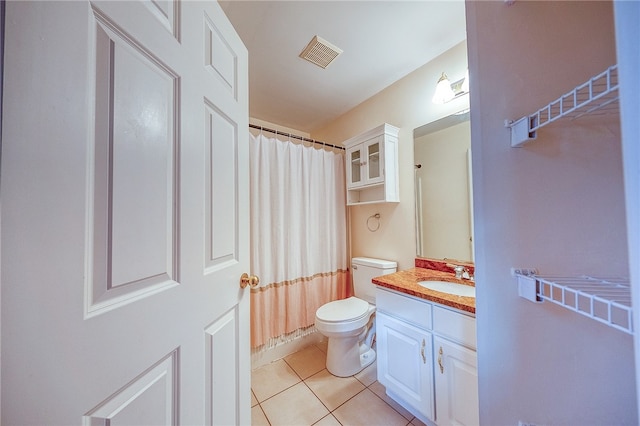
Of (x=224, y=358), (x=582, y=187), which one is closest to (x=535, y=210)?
(x=582, y=187)

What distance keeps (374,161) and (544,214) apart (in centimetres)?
153

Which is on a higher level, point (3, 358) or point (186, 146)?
point (186, 146)

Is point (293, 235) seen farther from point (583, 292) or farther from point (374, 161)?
point (583, 292)

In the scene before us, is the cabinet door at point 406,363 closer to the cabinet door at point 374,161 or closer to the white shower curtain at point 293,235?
the white shower curtain at point 293,235

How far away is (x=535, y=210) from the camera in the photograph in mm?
461

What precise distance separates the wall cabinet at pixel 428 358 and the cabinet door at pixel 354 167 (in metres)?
1.07

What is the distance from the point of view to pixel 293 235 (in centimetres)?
192

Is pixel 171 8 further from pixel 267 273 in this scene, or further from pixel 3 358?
pixel 267 273

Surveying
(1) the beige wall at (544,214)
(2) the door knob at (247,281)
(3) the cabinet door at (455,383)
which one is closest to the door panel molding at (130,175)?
(2) the door knob at (247,281)

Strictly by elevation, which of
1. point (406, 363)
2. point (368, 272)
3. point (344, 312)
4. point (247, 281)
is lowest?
point (406, 363)

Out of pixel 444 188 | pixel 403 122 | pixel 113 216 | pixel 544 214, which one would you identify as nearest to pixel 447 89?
pixel 403 122

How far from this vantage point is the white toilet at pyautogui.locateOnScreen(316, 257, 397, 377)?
1514mm

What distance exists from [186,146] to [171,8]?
37 cm

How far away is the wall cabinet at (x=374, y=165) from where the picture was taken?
Result: 178cm
